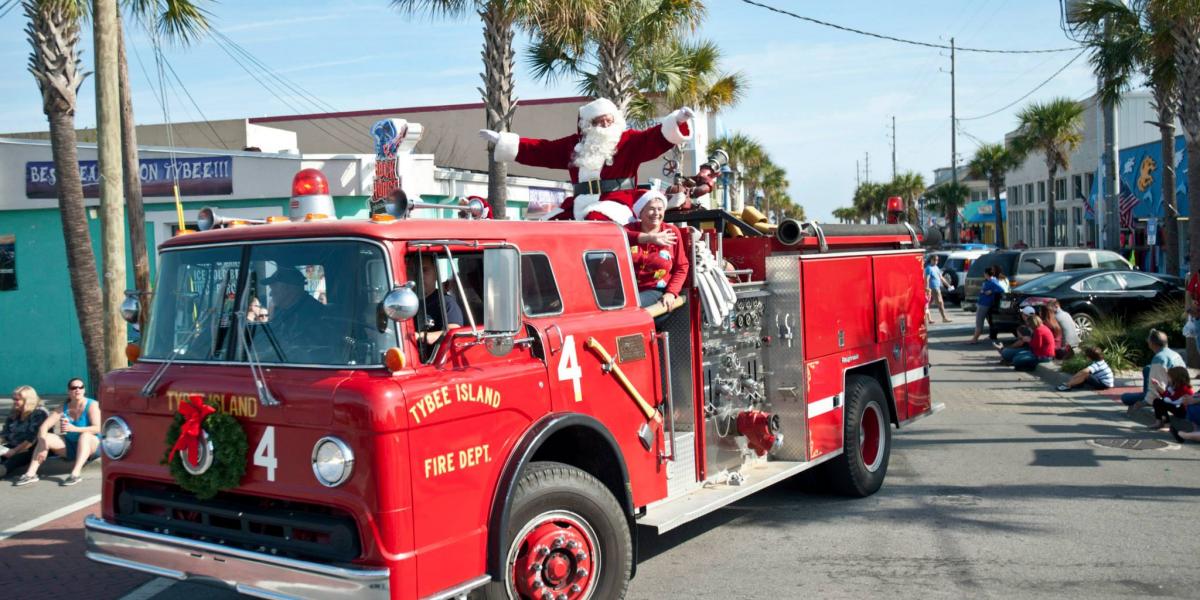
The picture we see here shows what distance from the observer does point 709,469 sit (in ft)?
22.6

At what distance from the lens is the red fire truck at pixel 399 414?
438 cm

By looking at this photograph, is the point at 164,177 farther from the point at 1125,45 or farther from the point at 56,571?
the point at 1125,45

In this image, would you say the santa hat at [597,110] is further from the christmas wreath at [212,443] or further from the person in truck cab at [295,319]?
the christmas wreath at [212,443]

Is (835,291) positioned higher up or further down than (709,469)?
higher up

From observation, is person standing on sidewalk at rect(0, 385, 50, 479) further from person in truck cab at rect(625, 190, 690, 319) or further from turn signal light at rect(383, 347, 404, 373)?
turn signal light at rect(383, 347, 404, 373)

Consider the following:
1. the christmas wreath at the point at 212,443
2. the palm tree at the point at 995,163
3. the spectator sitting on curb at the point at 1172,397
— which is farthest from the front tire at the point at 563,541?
the palm tree at the point at 995,163

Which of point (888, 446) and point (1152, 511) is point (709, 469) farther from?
point (1152, 511)

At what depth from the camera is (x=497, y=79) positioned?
1548 centimetres

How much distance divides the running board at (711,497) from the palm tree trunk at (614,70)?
12810 millimetres

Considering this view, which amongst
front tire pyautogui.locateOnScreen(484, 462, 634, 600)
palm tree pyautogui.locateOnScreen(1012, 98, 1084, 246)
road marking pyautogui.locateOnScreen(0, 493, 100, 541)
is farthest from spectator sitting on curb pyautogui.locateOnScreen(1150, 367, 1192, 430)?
palm tree pyautogui.locateOnScreen(1012, 98, 1084, 246)

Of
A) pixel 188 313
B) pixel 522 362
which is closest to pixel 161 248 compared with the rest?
pixel 188 313

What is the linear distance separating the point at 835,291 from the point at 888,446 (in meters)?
1.76

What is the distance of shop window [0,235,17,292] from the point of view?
684 inches

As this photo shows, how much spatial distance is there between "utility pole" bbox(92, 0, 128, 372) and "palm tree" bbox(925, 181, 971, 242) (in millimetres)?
57691
